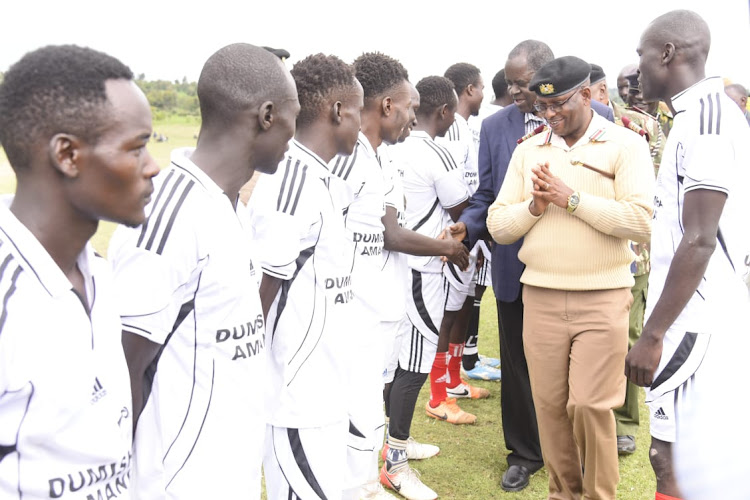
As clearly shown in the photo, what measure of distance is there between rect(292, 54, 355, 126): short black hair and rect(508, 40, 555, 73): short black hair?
172 cm

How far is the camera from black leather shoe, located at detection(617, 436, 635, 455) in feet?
14.6

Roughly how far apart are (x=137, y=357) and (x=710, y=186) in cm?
203

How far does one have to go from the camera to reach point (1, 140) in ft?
4.71

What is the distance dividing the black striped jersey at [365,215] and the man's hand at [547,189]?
2.38 ft

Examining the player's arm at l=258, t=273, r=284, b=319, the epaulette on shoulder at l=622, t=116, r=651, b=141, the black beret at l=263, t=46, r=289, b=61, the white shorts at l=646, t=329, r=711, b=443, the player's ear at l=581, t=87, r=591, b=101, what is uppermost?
the black beret at l=263, t=46, r=289, b=61

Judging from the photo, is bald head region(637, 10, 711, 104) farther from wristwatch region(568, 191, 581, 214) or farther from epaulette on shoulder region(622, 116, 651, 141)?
epaulette on shoulder region(622, 116, 651, 141)

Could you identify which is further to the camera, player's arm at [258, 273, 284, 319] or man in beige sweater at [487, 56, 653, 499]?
man in beige sweater at [487, 56, 653, 499]

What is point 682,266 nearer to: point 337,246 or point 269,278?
point 337,246

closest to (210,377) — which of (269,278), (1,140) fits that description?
(269,278)

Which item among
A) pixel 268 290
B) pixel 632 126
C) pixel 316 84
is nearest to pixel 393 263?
pixel 316 84

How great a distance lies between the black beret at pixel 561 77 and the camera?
132 inches

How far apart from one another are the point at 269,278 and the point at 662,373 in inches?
61.4

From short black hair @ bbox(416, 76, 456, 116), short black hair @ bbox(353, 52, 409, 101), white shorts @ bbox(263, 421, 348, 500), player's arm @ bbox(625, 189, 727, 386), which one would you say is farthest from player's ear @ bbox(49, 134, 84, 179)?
short black hair @ bbox(416, 76, 456, 116)

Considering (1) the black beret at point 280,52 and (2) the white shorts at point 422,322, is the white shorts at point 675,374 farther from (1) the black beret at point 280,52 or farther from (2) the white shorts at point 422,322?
(1) the black beret at point 280,52
